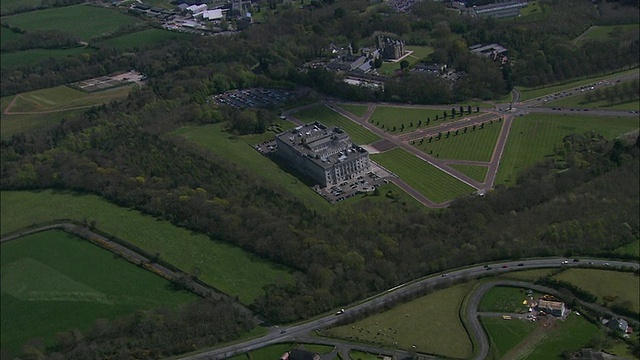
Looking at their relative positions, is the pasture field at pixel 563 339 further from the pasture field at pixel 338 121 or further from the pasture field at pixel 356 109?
the pasture field at pixel 356 109

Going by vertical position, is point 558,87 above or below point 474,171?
above

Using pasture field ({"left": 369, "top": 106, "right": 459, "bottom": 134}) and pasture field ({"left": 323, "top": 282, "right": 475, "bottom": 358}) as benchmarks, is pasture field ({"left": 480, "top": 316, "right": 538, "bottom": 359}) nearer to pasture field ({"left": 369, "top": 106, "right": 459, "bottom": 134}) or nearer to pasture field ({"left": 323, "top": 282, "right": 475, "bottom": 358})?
pasture field ({"left": 323, "top": 282, "right": 475, "bottom": 358})

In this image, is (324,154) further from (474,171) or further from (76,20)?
(76,20)

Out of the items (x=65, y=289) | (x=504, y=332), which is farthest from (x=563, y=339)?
(x=65, y=289)

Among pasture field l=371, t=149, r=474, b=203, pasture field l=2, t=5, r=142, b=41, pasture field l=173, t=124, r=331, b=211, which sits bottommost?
pasture field l=173, t=124, r=331, b=211

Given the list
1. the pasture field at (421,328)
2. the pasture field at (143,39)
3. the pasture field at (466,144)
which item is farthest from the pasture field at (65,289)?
the pasture field at (143,39)

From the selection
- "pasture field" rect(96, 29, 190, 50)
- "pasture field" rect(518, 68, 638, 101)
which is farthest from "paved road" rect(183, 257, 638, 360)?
"pasture field" rect(96, 29, 190, 50)

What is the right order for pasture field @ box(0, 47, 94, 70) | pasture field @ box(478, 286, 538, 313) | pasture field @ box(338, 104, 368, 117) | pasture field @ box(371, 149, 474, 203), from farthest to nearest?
pasture field @ box(0, 47, 94, 70)
pasture field @ box(338, 104, 368, 117)
pasture field @ box(371, 149, 474, 203)
pasture field @ box(478, 286, 538, 313)
